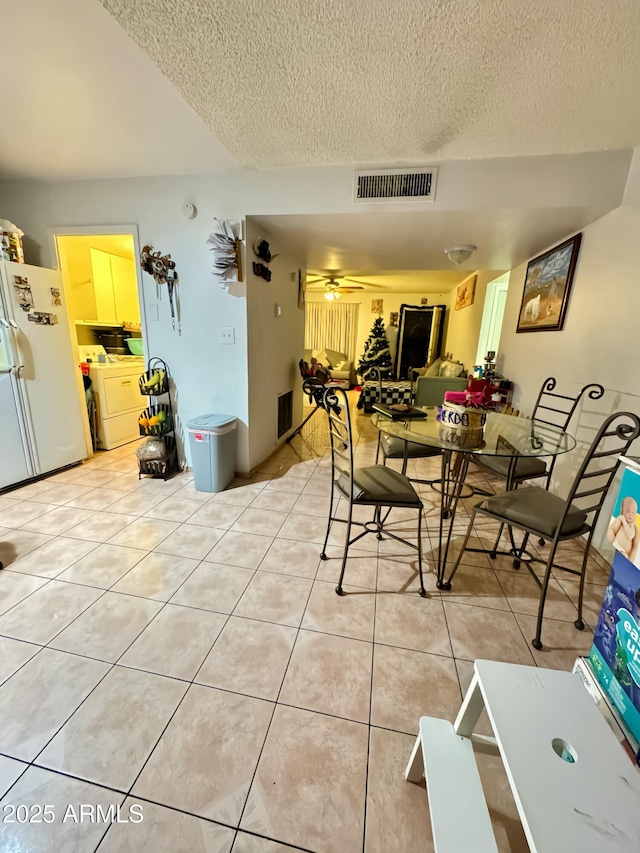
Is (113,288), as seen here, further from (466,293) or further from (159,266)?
(466,293)

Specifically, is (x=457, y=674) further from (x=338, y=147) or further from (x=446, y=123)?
(x=338, y=147)

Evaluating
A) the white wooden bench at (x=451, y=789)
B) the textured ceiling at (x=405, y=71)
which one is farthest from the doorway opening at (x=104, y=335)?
the white wooden bench at (x=451, y=789)

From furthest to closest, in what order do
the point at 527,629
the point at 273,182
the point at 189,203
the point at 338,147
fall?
the point at 189,203
the point at 273,182
the point at 338,147
the point at 527,629

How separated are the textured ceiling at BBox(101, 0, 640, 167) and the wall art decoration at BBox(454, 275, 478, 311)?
11.4 feet

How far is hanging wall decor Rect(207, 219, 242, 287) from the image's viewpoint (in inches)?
93.8

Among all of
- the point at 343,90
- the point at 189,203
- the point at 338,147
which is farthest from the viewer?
the point at 189,203

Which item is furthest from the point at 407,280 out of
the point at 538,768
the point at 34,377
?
the point at 538,768

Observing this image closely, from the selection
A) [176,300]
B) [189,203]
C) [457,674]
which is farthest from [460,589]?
[189,203]

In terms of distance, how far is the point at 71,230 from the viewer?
2.70 m

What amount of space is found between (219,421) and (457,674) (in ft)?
6.87

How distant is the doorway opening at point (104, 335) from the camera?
3246mm

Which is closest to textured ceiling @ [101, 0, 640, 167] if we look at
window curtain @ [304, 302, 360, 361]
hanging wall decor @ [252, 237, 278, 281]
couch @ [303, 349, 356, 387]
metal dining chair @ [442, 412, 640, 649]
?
hanging wall decor @ [252, 237, 278, 281]

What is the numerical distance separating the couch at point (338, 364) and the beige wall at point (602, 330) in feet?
16.3

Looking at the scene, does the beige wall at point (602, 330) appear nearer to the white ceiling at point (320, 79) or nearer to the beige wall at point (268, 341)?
the white ceiling at point (320, 79)
